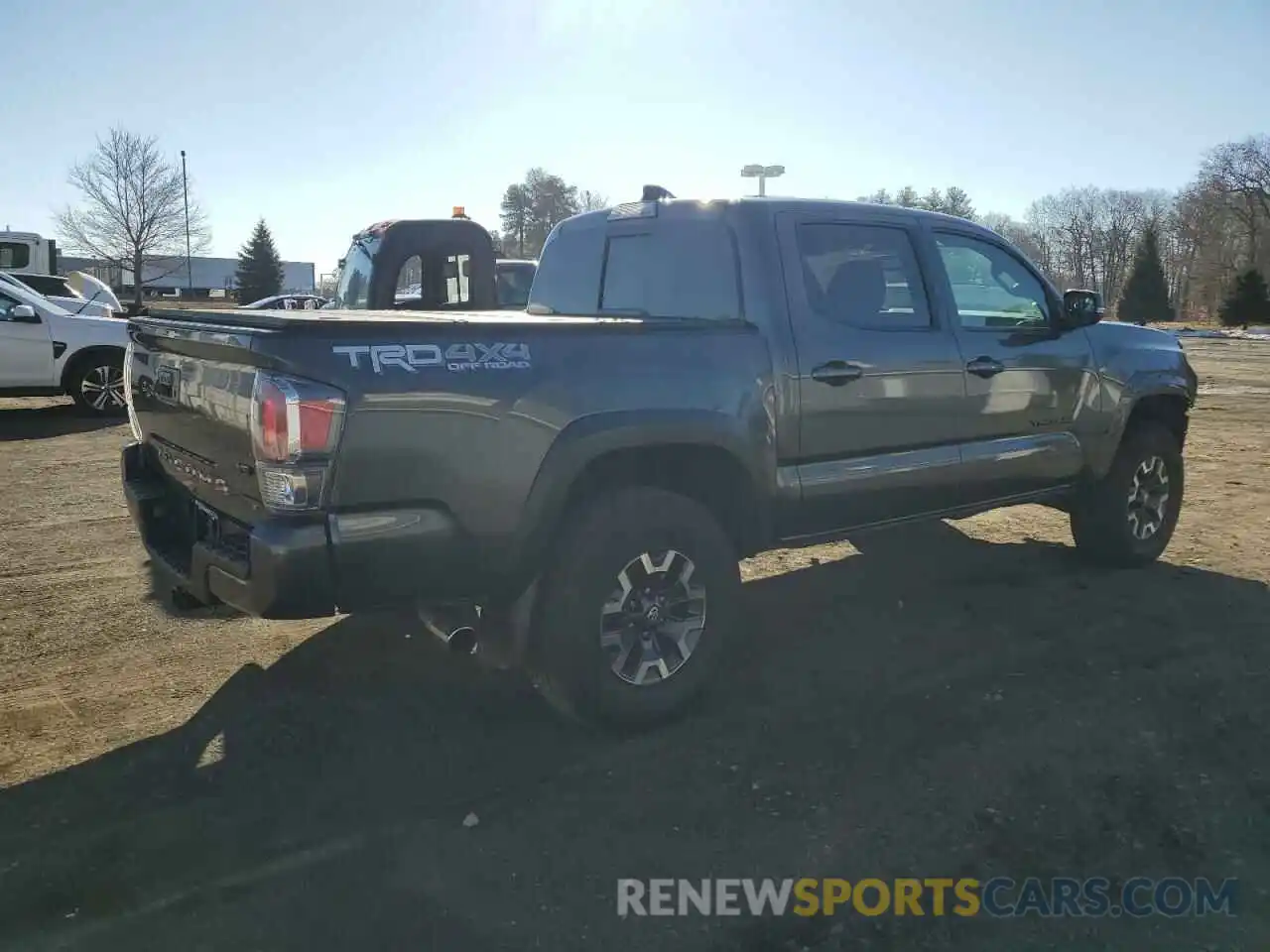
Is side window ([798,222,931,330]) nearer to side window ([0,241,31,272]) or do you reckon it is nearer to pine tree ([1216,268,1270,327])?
side window ([0,241,31,272])

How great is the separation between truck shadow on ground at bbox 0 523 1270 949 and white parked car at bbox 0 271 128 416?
9.25 meters

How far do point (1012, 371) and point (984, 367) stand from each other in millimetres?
264

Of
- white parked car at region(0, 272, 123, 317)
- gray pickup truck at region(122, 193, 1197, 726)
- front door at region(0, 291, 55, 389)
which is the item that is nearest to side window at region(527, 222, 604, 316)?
gray pickup truck at region(122, 193, 1197, 726)

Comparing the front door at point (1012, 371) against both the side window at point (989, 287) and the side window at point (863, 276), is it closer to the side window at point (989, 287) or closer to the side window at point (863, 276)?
the side window at point (989, 287)

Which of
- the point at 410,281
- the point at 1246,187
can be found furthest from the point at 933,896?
the point at 1246,187

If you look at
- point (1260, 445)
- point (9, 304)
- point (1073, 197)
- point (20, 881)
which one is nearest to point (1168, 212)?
point (1073, 197)

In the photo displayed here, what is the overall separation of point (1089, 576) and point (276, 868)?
485 cm

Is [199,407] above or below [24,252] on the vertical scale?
below

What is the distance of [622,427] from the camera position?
11.7 ft

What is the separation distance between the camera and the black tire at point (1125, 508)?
233 inches

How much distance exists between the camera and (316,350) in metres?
2.99

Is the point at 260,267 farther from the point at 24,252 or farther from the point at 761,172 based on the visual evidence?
the point at 761,172

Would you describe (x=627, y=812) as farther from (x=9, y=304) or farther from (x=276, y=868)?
(x=9, y=304)

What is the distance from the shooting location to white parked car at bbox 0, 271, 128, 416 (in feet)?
39.5
